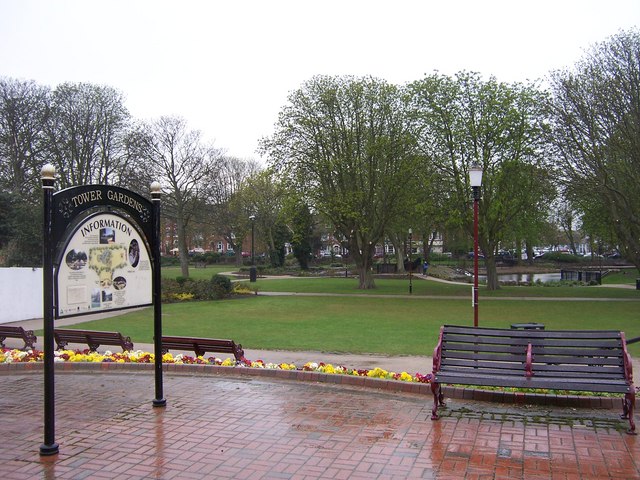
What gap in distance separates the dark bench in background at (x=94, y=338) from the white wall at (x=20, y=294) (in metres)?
9.13

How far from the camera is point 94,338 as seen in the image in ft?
40.5

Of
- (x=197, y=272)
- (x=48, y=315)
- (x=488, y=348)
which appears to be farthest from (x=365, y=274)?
(x=48, y=315)

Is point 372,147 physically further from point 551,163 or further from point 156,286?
point 156,286

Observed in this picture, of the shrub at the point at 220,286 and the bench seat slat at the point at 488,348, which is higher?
the bench seat slat at the point at 488,348

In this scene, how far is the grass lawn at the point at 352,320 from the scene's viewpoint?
14742 mm

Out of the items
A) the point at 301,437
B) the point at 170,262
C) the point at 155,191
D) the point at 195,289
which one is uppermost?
the point at 155,191

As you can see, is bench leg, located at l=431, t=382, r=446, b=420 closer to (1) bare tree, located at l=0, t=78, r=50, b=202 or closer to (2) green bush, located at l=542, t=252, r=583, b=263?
(1) bare tree, located at l=0, t=78, r=50, b=202

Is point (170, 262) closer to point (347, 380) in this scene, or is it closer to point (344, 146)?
point (344, 146)

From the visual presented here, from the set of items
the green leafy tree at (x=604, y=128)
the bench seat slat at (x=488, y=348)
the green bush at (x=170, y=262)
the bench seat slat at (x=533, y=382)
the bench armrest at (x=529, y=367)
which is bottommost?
the bench seat slat at (x=533, y=382)

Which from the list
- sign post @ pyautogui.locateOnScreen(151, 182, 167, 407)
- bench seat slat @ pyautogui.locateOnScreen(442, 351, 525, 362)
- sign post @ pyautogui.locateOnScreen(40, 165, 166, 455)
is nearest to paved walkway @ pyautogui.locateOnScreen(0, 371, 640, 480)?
sign post @ pyautogui.locateOnScreen(151, 182, 167, 407)

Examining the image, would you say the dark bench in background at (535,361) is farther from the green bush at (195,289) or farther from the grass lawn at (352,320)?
the green bush at (195,289)

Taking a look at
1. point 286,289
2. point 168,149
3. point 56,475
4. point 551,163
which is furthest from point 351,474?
point 168,149

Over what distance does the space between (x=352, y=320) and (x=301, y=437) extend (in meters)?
13.8

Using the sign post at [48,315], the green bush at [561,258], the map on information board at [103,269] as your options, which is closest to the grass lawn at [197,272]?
the map on information board at [103,269]
